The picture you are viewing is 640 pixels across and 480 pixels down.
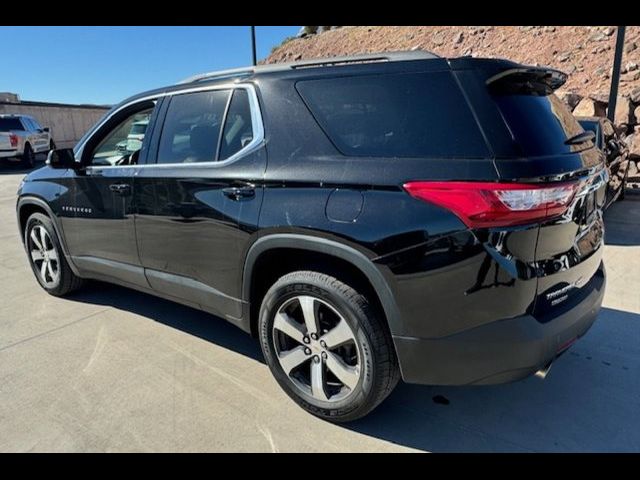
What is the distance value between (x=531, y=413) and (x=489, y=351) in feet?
2.74

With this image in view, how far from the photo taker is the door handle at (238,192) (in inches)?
105

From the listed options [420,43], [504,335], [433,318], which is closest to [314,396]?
[433,318]

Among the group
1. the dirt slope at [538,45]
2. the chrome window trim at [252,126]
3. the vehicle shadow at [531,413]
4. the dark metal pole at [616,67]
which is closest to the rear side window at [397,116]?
the chrome window trim at [252,126]

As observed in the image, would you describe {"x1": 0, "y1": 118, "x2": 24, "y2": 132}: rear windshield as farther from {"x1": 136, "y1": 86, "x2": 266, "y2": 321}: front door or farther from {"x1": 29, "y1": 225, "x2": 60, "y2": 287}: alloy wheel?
{"x1": 136, "y1": 86, "x2": 266, "y2": 321}: front door

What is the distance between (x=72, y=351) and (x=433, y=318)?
2.69 meters

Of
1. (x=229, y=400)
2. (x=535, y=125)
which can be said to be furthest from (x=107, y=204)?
(x=535, y=125)

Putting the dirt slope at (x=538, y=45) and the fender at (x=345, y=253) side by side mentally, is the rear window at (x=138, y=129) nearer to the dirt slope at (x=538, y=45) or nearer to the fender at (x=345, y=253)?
the fender at (x=345, y=253)

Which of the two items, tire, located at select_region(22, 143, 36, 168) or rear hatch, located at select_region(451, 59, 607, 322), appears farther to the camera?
tire, located at select_region(22, 143, 36, 168)

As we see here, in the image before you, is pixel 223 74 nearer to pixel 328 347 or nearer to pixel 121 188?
pixel 121 188

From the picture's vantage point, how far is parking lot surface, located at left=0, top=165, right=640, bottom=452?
2447 millimetres

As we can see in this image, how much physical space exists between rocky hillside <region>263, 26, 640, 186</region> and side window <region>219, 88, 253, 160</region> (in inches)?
196

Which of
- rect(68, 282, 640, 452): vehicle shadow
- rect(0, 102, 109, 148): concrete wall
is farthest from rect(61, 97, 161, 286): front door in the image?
rect(0, 102, 109, 148): concrete wall

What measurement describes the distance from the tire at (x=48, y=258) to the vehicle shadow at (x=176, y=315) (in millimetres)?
172
